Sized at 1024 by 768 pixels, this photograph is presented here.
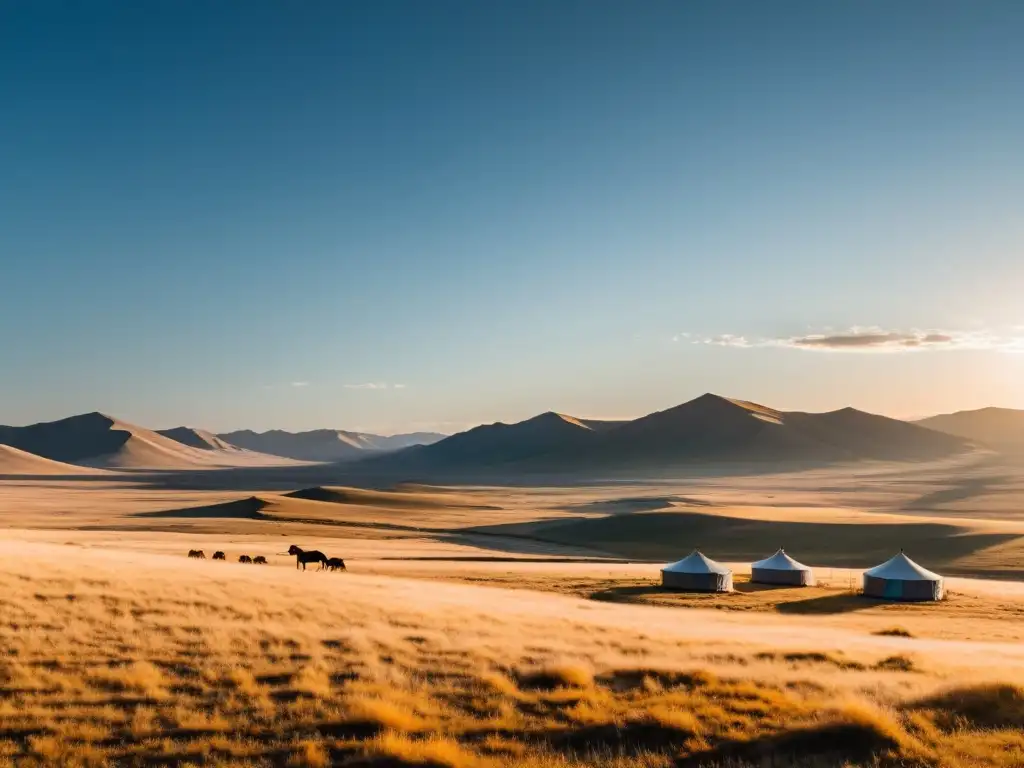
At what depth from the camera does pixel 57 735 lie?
11742 mm

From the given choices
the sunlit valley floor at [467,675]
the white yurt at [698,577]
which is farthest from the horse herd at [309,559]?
the white yurt at [698,577]

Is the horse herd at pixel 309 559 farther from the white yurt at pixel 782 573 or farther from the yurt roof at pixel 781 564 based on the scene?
the yurt roof at pixel 781 564

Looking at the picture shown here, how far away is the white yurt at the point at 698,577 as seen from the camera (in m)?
49.3

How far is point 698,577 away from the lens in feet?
163

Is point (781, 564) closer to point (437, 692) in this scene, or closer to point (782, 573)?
point (782, 573)

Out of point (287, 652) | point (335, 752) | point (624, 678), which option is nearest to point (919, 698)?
point (624, 678)

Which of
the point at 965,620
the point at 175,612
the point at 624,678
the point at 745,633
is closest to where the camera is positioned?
the point at 624,678

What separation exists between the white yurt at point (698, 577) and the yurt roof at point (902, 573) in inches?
319

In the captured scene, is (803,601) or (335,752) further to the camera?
(803,601)

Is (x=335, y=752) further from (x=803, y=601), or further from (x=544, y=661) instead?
(x=803, y=601)

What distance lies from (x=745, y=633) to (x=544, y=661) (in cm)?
1185

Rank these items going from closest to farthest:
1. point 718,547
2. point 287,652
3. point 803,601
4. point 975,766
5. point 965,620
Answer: point 975,766 < point 287,652 < point 965,620 < point 803,601 < point 718,547

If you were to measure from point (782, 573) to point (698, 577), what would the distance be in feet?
24.4

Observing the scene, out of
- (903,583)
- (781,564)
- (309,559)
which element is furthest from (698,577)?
(309,559)
